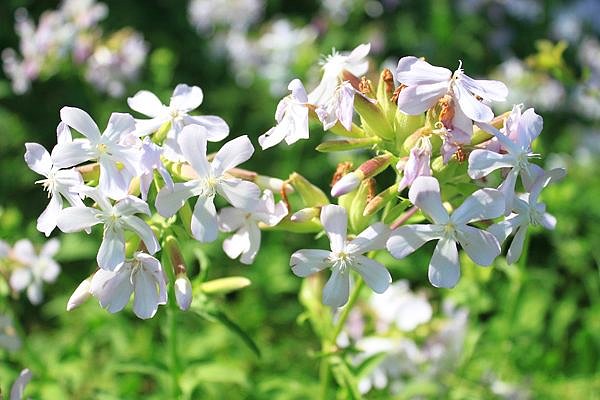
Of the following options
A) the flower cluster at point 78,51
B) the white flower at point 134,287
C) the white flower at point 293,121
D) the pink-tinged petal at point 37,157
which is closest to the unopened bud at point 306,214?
the white flower at point 293,121

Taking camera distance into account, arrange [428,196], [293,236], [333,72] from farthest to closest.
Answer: [293,236], [333,72], [428,196]

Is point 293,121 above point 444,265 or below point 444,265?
above

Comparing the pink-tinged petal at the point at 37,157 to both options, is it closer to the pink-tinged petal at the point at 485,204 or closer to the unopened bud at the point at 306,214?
the unopened bud at the point at 306,214

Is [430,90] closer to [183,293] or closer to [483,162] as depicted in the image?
[483,162]

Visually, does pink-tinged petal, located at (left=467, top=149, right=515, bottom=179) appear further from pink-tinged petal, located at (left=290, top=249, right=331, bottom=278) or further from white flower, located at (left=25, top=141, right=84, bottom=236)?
white flower, located at (left=25, top=141, right=84, bottom=236)

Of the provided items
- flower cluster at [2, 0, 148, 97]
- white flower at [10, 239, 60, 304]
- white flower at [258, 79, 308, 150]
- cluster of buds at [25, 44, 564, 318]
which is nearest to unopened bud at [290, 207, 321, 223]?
cluster of buds at [25, 44, 564, 318]

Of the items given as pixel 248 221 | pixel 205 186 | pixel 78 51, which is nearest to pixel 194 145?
pixel 205 186
